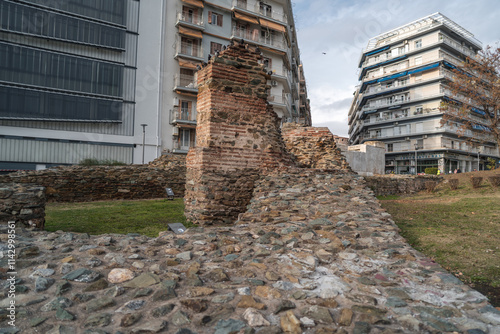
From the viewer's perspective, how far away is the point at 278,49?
27906 millimetres

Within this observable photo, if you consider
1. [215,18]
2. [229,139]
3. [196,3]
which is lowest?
[229,139]

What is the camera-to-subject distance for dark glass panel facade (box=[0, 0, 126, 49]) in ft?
63.5

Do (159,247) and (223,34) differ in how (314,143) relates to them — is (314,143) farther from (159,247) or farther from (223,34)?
(223,34)

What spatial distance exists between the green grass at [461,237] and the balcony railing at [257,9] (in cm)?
2465

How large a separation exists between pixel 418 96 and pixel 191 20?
32.0 metres

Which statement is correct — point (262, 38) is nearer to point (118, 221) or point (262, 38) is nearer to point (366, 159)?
point (366, 159)

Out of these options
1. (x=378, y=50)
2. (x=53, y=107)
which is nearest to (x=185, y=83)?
(x=53, y=107)

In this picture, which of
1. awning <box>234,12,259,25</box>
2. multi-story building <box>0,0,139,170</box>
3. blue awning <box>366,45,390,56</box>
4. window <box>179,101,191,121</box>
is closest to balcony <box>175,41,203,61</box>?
Result: multi-story building <box>0,0,139,170</box>

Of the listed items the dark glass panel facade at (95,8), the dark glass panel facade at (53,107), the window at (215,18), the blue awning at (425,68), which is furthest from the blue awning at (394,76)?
the dark glass panel facade at (53,107)

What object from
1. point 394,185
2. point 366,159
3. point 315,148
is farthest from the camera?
point 366,159

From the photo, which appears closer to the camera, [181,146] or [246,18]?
[181,146]

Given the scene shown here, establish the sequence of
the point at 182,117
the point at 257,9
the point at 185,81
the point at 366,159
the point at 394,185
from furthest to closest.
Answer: the point at 257,9, the point at 366,159, the point at 185,81, the point at 182,117, the point at 394,185

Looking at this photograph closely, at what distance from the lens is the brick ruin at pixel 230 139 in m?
6.35

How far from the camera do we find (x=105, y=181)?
12.0 metres
